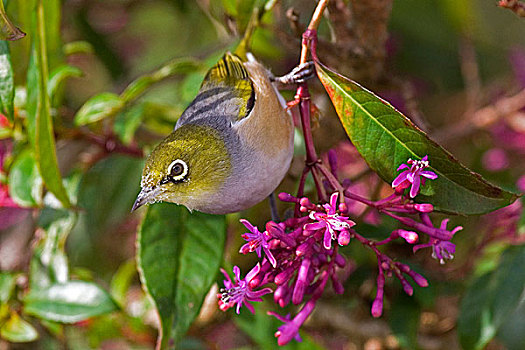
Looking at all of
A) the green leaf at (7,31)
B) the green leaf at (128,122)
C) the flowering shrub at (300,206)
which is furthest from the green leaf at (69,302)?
the green leaf at (7,31)

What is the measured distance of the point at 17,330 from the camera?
109 cm

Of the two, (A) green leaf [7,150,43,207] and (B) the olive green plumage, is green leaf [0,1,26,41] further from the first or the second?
(A) green leaf [7,150,43,207]

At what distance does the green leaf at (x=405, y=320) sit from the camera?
1125 millimetres

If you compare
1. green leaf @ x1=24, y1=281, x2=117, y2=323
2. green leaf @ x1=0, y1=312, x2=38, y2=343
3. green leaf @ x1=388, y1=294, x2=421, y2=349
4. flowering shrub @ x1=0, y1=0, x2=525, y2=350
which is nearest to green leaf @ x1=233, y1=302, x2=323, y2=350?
flowering shrub @ x1=0, y1=0, x2=525, y2=350

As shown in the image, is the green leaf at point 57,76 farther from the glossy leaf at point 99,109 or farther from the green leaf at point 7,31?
the green leaf at point 7,31

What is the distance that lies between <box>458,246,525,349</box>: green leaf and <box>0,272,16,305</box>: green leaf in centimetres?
82

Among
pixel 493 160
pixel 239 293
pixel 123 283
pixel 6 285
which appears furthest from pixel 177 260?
pixel 493 160

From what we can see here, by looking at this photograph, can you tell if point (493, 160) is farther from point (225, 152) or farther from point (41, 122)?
point (41, 122)

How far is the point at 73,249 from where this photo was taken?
63.3 inches

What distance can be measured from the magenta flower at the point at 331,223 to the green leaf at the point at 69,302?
502mm

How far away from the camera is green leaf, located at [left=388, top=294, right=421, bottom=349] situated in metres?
1.12

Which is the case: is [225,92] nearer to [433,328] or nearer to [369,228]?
[369,228]

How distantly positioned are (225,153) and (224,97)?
11cm

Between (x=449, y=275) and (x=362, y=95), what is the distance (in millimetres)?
707
